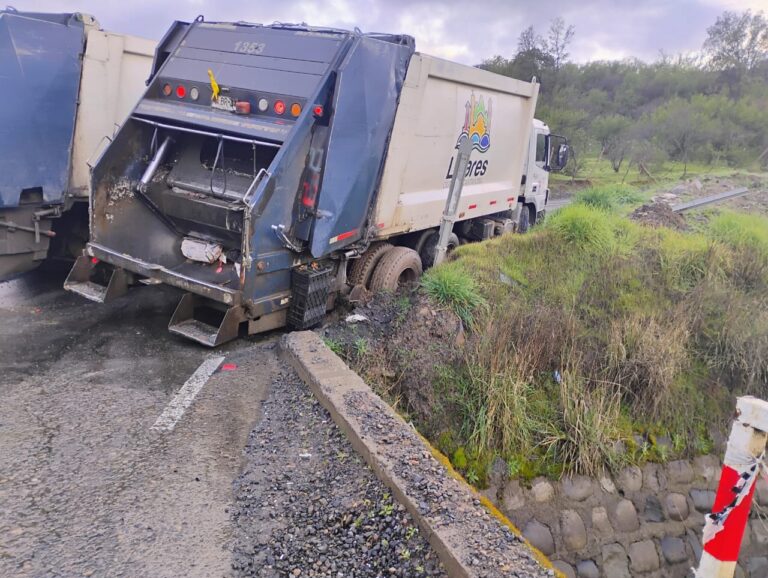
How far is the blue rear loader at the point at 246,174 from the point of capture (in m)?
4.71

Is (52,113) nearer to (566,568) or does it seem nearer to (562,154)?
(566,568)

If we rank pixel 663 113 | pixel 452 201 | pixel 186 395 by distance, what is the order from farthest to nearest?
1. pixel 663 113
2. pixel 452 201
3. pixel 186 395

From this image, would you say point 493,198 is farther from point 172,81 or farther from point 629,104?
point 629,104

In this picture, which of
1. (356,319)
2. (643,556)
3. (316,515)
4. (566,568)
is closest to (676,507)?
→ (643,556)

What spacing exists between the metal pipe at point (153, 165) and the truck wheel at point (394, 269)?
228 centimetres

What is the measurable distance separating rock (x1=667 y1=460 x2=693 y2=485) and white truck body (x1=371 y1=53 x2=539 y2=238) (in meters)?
3.25

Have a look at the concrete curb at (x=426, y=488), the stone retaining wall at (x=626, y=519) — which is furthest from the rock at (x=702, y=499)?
the concrete curb at (x=426, y=488)

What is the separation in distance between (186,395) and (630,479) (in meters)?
3.28

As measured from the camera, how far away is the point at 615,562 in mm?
4250

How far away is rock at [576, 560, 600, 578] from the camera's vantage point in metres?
4.09

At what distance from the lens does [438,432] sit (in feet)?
14.1

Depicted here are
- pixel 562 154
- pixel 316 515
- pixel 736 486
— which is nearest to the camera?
pixel 736 486

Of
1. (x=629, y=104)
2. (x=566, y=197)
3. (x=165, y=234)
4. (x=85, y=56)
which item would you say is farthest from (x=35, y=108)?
(x=629, y=104)

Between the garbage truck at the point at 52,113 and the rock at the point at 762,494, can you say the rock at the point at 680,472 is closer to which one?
the rock at the point at 762,494
